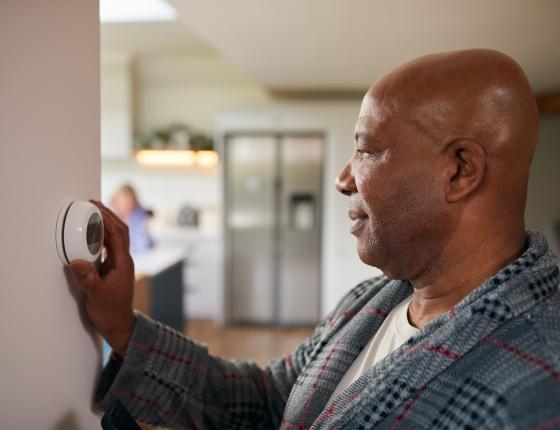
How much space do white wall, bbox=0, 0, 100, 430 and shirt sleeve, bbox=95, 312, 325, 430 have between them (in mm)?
82

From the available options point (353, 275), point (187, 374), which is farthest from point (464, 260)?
point (353, 275)

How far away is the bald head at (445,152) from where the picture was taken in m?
0.70

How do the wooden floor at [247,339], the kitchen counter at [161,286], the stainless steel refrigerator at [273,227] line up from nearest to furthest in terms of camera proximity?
the kitchen counter at [161,286]
the wooden floor at [247,339]
the stainless steel refrigerator at [273,227]

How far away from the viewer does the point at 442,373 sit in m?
0.65

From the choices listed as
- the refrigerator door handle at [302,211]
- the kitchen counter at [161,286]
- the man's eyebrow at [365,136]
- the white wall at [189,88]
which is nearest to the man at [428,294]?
the man's eyebrow at [365,136]

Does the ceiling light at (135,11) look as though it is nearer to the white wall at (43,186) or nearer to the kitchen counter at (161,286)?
the kitchen counter at (161,286)

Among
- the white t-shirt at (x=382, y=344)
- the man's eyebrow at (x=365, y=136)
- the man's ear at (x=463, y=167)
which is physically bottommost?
the white t-shirt at (x=382, y=344)

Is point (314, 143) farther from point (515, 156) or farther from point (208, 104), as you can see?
point (515, 156)

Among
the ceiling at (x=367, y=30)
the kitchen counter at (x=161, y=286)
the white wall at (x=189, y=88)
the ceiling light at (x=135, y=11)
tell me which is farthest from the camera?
the white wall at (x=189, y=88)

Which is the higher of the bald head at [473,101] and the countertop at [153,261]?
the bald head at [473,101]

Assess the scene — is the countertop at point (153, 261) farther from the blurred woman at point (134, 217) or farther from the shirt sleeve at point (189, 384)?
the shirt sleeve at point (189, 384)

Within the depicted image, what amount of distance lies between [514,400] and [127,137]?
4.99 metres

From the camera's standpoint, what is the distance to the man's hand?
2.67 feet

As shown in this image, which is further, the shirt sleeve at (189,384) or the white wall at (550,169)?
the white wall at (550,169)
